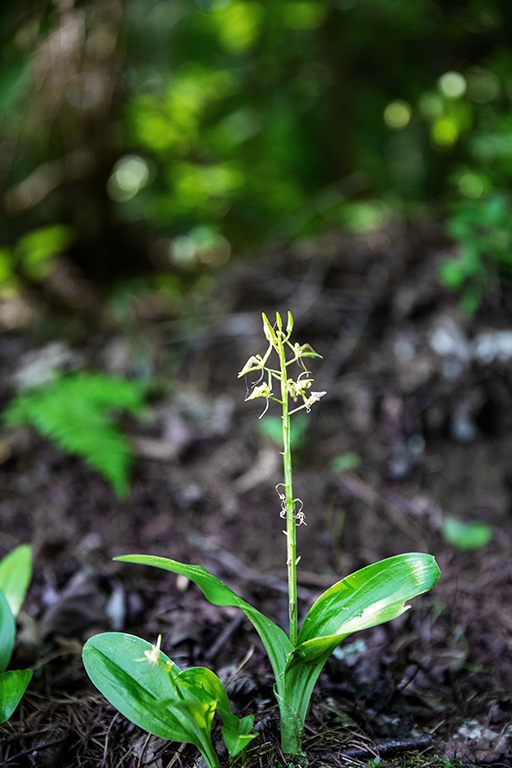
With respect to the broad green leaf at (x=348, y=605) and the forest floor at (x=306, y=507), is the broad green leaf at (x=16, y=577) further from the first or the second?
the broad green leaf at (x=348, y=605)

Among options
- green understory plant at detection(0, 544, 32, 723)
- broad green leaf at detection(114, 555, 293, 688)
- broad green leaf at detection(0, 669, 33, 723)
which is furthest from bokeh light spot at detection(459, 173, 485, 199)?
broad green leaf at detection(0, 669, 33, 723)

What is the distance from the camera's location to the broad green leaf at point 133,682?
98 centimetres

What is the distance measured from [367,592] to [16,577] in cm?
91

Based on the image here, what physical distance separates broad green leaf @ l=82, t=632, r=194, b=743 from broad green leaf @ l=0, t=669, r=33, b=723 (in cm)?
20

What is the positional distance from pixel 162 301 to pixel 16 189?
130cm

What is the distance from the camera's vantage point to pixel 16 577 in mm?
1351

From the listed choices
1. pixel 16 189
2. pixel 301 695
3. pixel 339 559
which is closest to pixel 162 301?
pixel 16 189

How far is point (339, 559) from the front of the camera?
1.89 meters

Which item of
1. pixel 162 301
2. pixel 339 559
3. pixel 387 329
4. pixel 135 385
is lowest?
pixel 339 559

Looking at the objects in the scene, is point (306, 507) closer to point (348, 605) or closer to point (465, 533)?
point (465, 533)

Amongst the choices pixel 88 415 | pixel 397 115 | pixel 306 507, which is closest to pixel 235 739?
pixel 306 507

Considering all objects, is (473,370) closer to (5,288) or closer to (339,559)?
(339,559)

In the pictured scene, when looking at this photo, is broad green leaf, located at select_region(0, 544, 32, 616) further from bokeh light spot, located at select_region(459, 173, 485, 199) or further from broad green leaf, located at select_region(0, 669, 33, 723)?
bokeh light spot, located at select_region(459, 173, 485, 199)

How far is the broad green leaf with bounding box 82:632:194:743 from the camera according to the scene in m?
0.98
